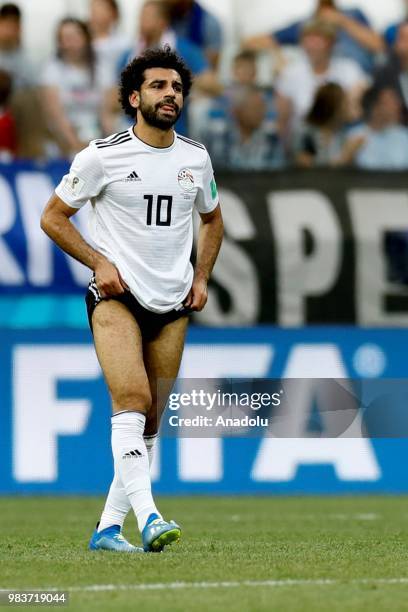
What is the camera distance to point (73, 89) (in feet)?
48.8

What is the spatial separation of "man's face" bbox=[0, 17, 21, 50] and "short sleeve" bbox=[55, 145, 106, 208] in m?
8.18

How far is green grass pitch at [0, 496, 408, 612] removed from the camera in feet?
18.0

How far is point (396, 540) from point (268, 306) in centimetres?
584

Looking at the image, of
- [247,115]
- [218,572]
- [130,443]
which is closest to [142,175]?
[130,443]

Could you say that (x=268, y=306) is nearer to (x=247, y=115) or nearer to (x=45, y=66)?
(x=247, y=115)

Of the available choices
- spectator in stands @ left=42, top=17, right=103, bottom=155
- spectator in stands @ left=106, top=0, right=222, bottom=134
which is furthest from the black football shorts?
spectator in stands @ left=42, top=17, right=103, bottom=155

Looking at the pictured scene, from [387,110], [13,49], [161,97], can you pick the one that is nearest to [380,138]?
[387,110]

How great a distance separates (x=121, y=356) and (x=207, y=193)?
1041 mm

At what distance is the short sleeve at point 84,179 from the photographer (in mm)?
7215

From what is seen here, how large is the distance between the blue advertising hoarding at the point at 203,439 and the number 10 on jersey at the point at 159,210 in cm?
573

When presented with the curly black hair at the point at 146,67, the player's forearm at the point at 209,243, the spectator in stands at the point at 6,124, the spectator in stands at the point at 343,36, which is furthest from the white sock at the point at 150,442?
the spectator in stands at the point at 343,36

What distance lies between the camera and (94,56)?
15.0 metres

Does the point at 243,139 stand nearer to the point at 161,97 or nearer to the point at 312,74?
the point at 312,74

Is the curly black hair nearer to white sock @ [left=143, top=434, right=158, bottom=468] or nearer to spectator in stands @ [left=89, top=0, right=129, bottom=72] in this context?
white sock @ [left=143, top=434, right=158, bottom=468]
